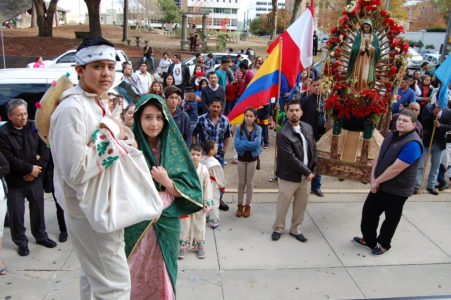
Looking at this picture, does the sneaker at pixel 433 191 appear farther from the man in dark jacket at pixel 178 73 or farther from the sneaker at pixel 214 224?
the man in dark jacket at pixel 178 73

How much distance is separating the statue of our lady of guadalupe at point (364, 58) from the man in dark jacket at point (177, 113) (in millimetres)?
2533

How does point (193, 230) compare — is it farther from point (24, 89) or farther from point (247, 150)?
point (24, 89)

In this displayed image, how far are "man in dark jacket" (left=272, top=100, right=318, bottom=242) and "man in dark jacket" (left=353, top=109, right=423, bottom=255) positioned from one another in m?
0.77

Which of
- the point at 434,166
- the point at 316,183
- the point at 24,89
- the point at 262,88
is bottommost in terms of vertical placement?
the point at 316,183

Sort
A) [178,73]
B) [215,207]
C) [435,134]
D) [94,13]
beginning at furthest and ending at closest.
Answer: [94,13]
[178,73]
[435,134]
[215,207]

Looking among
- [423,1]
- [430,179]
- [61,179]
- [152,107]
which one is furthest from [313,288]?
[423,1]

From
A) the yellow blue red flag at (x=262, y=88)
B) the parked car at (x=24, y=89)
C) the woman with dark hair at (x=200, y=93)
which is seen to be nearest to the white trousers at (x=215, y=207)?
the yellow blue red flag at (x=262, y=88)

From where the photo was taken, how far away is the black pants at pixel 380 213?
448 centimetres

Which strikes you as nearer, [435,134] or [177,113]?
[177,113]

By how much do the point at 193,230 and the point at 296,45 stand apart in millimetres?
3438

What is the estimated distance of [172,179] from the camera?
2.75 meters

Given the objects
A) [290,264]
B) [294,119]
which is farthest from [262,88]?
[290,264]

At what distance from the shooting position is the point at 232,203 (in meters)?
5.98

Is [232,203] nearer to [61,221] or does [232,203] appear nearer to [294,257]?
[294,257]
